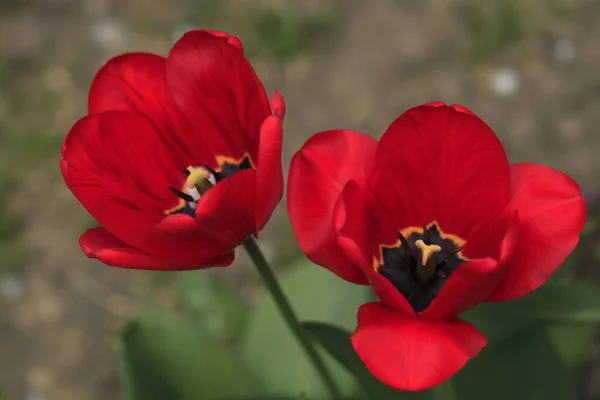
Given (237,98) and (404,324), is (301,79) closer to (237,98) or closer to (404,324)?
(237,98)

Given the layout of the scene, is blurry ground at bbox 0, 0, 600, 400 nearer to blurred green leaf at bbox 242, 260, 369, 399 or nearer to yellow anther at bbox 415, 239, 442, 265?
blurred green leaf at bbox 242, 260, 369, 399

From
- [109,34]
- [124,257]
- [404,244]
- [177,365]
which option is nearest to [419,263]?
[404,244]

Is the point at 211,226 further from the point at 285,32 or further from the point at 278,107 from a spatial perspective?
the point at 285,32

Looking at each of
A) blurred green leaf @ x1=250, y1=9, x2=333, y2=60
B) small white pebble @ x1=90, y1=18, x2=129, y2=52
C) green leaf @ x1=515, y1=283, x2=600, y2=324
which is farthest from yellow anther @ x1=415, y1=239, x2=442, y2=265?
small white pebble @ x1=90, y1=18, x2=129, y2=52

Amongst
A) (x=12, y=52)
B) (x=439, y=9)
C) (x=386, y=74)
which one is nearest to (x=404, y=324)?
(x=386, y=74)

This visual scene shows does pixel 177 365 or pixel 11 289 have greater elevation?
pixel 177 365

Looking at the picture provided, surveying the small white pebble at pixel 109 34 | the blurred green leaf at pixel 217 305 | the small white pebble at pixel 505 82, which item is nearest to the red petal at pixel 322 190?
the blurred green leaf at pixel 217 305
